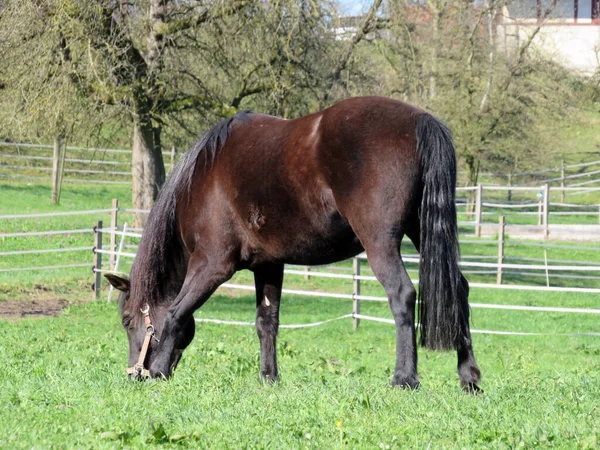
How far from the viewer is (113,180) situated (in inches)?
1209

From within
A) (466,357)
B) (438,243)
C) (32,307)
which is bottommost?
(32,307)

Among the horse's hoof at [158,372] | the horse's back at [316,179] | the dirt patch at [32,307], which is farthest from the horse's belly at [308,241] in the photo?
the dirt patch at [32,307]

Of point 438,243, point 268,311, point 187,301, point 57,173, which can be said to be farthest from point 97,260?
point 438,243

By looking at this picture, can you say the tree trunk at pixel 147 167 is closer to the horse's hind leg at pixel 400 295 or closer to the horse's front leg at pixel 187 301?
the horse's front leg at pixel 187 301

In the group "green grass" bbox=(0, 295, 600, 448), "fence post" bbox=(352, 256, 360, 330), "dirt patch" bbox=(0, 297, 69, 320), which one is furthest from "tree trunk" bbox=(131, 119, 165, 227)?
"green grass" bbox=(0, 295, 600, 448)

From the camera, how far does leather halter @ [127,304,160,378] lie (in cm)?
614

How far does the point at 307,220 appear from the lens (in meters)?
5.33

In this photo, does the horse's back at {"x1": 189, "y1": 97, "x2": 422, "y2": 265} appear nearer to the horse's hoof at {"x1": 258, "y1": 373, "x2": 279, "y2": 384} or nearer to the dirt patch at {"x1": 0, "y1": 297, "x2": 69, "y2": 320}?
the horse's hoof at {"x1": 258, "y1": 373, "x2": 279, "y2": 384}

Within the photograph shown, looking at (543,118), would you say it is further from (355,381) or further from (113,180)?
(355,381)

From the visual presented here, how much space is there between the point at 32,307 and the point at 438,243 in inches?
428

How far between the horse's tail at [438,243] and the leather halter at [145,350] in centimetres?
228

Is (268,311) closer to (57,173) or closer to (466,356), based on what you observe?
(466,356)

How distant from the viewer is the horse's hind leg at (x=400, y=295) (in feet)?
16.3

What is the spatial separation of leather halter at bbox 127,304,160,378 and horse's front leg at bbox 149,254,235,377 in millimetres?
84
